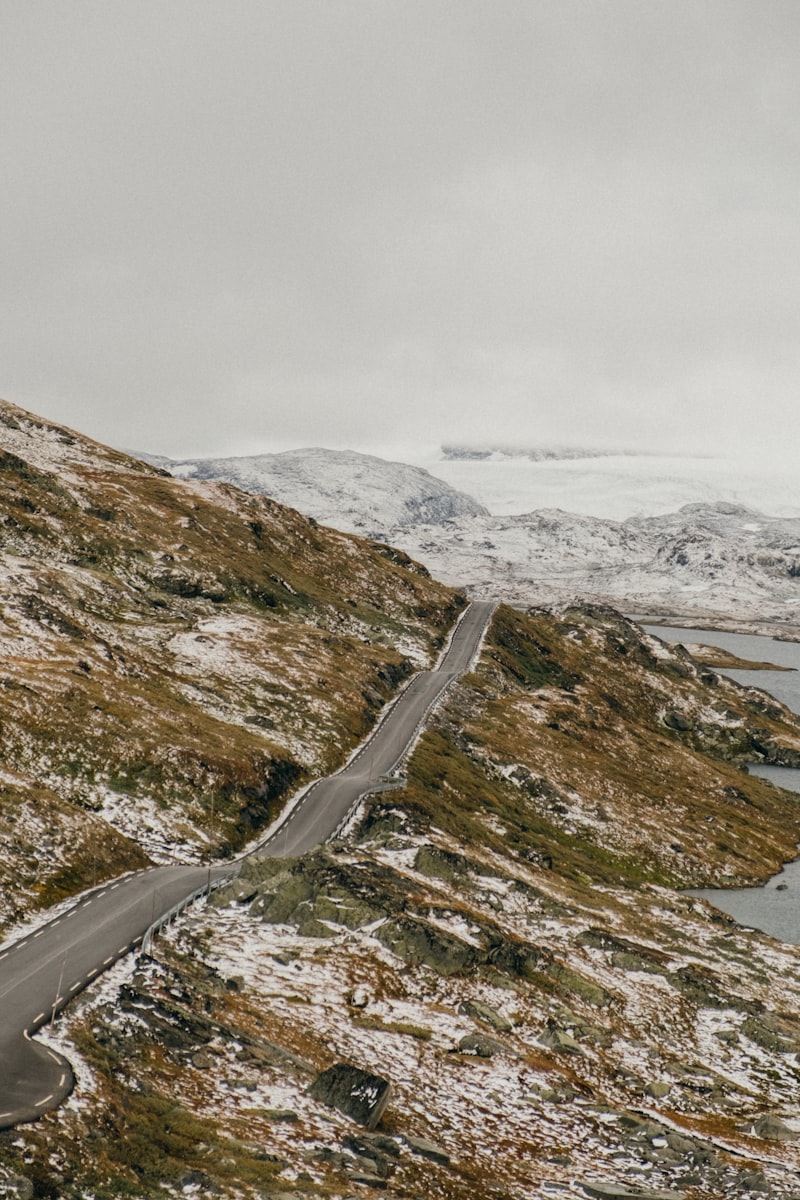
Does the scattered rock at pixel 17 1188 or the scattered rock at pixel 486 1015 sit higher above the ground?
the scattered rock at pixel 17 1188

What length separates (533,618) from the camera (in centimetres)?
17588

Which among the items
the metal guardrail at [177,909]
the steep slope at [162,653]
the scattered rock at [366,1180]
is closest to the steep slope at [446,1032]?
the scattered rock at [366,1180]

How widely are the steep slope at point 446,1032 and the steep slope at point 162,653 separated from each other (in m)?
10.7

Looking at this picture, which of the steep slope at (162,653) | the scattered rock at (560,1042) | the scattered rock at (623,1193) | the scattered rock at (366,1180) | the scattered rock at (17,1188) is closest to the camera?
the scattered rock at (17,1188)

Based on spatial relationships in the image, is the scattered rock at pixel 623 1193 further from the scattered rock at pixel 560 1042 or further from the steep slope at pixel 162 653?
the steep slope at pixel 162 653

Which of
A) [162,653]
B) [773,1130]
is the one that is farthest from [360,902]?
[162,653]

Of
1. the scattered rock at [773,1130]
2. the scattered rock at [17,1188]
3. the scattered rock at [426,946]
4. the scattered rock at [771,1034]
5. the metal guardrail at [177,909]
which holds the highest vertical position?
the scattered rock at [17,1188]

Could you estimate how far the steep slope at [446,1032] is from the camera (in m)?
26.8

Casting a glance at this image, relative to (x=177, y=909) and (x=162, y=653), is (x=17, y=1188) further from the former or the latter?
(x=162, y=653)

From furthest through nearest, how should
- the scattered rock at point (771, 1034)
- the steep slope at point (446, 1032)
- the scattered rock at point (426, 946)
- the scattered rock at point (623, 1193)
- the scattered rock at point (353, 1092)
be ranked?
the scattered rock at point (771, 1034) → the scattered rock at point (426, 946) → the scattered rock at point (353, 1092) → the scattered rock at point (623, 1193) → the steep slope at point (446, 1032)

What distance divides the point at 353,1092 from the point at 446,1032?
34.7 feet

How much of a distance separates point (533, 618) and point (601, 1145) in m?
145

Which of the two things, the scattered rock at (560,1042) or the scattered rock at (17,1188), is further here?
the scattered rock at (560,1042)

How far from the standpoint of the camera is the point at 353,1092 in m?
30.7
